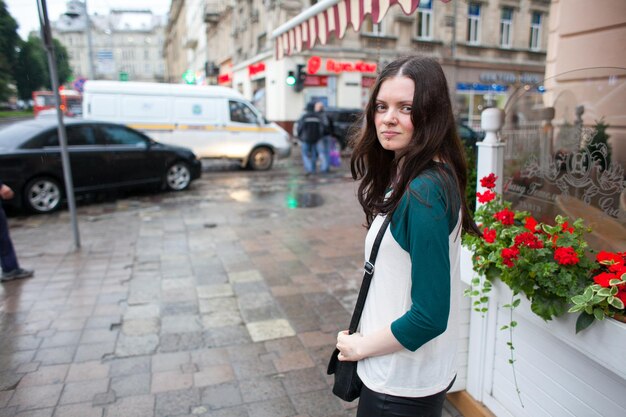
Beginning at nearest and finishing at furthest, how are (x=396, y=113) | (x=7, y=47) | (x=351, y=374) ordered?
(x=396, y=113) → (x=351, y=374) → (x=7, y=47)

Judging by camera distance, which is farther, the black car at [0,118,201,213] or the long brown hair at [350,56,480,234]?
the black car at [0,118,201,213]

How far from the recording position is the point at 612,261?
1.78 metres

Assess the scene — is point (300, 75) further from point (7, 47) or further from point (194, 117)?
point (7, 47)

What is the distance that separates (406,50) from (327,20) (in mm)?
18878

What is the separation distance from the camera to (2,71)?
5.13 metres

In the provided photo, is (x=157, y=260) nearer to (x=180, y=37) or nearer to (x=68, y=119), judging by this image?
(x=68, y=119)

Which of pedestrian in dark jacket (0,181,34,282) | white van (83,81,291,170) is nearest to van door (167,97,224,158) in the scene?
white van (83,81,291,170)

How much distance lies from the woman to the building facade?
229 inches

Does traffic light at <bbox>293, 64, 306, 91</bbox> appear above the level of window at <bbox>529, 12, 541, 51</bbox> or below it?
below

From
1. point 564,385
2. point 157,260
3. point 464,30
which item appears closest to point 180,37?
point 464,30

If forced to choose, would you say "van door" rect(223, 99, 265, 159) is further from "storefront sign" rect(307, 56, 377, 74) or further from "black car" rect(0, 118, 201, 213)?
"storefront sign" rect(307, 56, 377, 74)

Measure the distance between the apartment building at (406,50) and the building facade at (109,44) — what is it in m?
7.20

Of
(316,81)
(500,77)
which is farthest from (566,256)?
(500,77)

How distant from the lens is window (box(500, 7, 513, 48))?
23766mm
